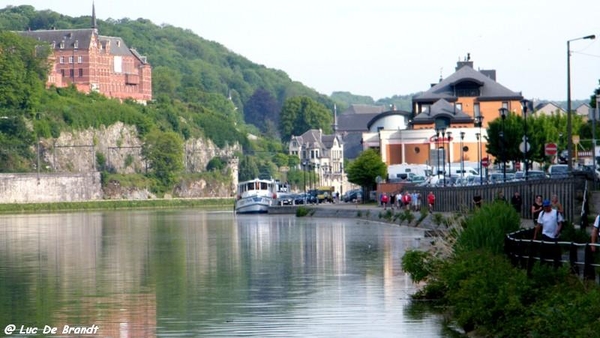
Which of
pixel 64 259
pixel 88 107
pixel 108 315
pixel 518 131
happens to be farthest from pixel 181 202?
pixel 108 315

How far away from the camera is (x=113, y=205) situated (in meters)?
163

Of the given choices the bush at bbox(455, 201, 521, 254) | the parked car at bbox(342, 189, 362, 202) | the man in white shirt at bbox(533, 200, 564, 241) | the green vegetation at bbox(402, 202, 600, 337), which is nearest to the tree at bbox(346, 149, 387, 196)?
the parked car at bbox(342, 189, 362, 202)

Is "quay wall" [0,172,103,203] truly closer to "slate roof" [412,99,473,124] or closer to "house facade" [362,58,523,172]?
"house facade" [362,58,523,172]

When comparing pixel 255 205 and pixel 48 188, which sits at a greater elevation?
pixel 48 188

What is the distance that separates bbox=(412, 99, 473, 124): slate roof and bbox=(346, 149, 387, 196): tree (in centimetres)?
1887

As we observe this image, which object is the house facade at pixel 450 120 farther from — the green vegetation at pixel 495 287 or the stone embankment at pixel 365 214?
the green vegetation at pixel 495 287

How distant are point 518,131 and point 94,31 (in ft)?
362

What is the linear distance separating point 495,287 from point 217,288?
11.7 m

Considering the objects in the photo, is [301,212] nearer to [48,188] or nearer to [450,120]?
[450,120]

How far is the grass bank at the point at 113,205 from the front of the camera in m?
156

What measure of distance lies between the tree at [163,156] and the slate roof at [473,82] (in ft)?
208

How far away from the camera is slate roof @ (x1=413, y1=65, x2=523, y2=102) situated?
128 meters

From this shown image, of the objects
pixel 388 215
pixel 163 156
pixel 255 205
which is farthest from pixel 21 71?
pixel 388 215

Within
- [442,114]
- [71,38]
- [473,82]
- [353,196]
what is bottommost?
[353,196]
